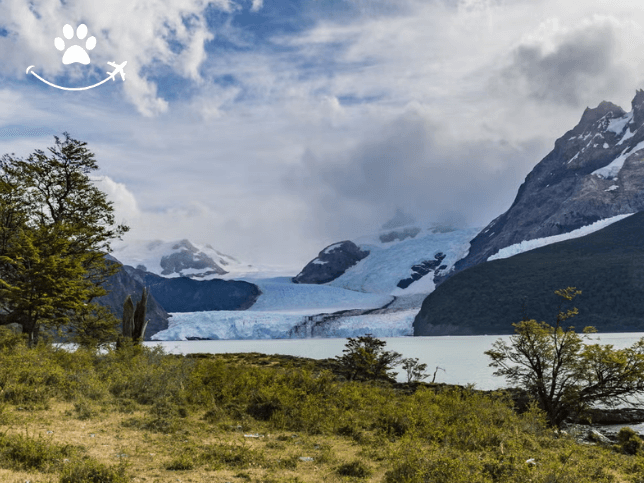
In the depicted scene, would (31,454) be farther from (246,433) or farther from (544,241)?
(544,241)

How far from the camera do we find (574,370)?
21.3 m

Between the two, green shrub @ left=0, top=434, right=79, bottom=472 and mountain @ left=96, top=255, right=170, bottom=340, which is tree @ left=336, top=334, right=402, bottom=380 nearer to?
green shrub @ left=0, top=434, right=79, bottom=472

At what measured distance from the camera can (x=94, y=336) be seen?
1179 inches

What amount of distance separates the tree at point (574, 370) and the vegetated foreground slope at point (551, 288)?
91861 mm

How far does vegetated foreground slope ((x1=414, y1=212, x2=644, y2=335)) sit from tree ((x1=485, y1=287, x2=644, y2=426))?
91.9 m

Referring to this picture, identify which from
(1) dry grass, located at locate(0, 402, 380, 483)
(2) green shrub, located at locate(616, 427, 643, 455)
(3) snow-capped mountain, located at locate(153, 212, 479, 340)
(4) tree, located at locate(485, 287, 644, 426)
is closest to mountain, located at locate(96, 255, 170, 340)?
(3) snow-capped mountain, located at locate(153, 212, 479, 340)

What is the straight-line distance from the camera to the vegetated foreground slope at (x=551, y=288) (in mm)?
118125

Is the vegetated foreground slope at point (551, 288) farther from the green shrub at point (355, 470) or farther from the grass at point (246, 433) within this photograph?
the green shrub at point (355, 470)

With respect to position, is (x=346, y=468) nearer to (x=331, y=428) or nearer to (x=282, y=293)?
(x=331, y=428)

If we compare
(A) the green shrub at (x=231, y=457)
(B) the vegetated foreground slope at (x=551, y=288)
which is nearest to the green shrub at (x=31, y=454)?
(A) the green shrub at (x=231, y=457)

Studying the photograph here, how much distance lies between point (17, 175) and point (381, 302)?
142 meters

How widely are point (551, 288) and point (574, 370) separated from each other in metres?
110

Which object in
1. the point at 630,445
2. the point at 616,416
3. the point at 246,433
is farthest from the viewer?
the point at 616,416

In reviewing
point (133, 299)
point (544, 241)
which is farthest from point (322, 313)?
point (544, 241)
